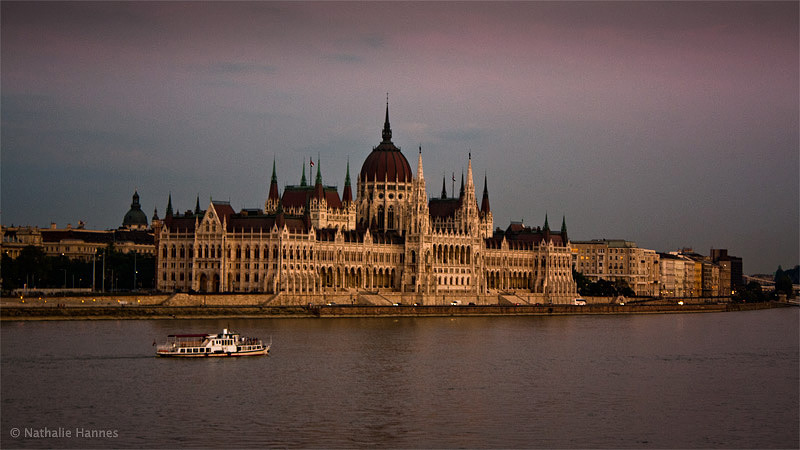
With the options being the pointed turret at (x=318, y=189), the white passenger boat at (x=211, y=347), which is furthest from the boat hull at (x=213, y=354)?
the pointed turret at (x=318, y=189)

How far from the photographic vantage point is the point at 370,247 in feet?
492

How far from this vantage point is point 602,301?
562 ft

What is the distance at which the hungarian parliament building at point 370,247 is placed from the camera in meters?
134

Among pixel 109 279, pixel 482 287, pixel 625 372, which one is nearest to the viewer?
pixel 625 372

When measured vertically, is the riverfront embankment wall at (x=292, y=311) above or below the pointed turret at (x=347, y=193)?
below

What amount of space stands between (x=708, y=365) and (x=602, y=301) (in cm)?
9369

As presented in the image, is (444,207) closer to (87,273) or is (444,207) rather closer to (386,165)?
(386,165)

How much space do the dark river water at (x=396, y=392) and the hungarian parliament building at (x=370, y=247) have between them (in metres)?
34.4

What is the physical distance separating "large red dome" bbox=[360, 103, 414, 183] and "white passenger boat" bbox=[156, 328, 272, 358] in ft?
278

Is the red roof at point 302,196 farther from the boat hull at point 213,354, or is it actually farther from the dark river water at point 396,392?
the boat hull at point 213,354

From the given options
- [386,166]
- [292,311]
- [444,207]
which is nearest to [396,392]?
[292,311]

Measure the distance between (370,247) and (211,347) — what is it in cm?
7296

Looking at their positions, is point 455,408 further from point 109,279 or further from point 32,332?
point 109,279

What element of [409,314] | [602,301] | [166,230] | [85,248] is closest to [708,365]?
[409,314]
